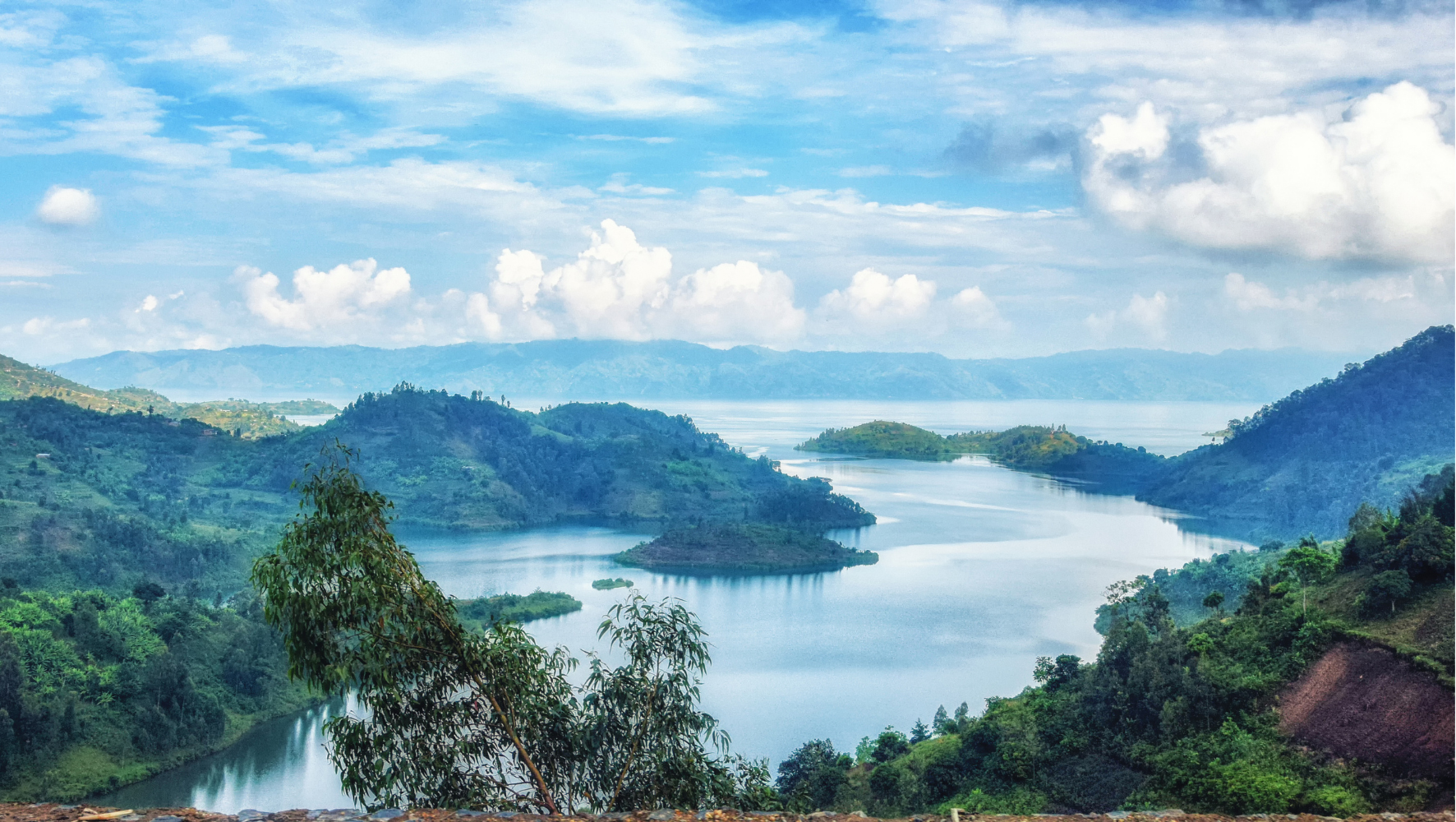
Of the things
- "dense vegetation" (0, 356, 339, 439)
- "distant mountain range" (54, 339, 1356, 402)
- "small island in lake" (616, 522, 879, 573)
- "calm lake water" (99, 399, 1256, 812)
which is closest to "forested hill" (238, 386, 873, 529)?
"calm lake water" (99, 399, 1256, 812)

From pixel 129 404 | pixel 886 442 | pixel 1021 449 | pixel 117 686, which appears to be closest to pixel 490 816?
pixel 117 686

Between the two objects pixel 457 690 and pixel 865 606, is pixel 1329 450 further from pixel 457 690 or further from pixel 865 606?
pixel 457 690

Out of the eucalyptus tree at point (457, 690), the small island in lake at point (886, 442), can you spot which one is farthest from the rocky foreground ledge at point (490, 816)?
the small island in lake at point (886, 442)

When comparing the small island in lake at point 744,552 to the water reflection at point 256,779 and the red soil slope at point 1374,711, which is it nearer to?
the water reflection at point 256,779

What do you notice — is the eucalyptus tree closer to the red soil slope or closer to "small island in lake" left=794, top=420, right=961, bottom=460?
the red soil slope

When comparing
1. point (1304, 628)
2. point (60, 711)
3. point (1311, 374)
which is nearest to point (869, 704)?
point (1304, 628)

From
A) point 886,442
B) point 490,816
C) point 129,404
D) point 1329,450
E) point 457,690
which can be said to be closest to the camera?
point 490,816
